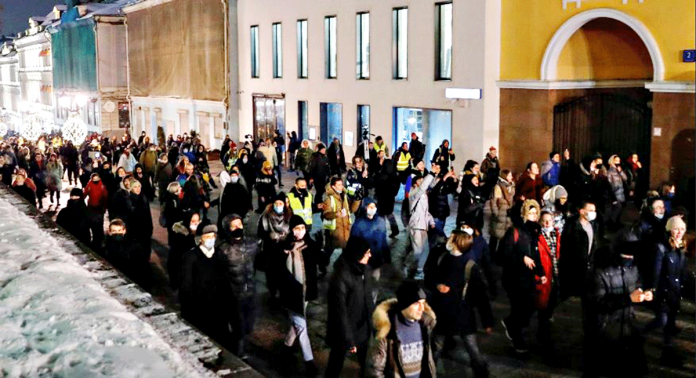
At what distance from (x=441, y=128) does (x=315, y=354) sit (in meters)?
16.5

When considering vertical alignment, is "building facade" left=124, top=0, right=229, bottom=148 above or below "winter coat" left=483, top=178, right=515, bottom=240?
above

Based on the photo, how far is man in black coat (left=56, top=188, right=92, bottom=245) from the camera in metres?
13.3

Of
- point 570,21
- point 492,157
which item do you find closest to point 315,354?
point 492,157

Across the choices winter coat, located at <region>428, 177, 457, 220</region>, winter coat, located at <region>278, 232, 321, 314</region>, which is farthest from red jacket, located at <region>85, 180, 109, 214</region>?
winter coat, located at <region>278, 232, 321, 314</region>

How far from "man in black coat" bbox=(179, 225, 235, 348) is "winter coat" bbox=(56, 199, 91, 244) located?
5238 millimetres

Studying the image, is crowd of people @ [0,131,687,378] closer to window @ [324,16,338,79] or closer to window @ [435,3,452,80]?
window @ [435,3,452,80]

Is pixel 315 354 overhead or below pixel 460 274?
below

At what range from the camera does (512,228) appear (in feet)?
32.2

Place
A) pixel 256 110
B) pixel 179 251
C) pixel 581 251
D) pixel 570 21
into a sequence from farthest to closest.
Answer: pixel 256 110 < pixel 570 21 < pixel 179 251 < pixel 581 251

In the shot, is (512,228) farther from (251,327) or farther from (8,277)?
(8,277)

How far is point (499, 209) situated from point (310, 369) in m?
4.93

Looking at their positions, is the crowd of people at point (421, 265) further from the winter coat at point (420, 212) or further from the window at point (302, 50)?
the window at point (302, 50)

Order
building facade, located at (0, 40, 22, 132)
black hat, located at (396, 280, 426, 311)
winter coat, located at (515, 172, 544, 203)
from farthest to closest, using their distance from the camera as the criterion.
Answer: building facade, located at (0, 40, 22, 132) → winter coat, located at (515, 172, 544, 203) → black hat, located at (396, 280, 426, 311)

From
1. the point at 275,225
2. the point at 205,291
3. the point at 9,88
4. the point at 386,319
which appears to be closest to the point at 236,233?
the point at 205,291
